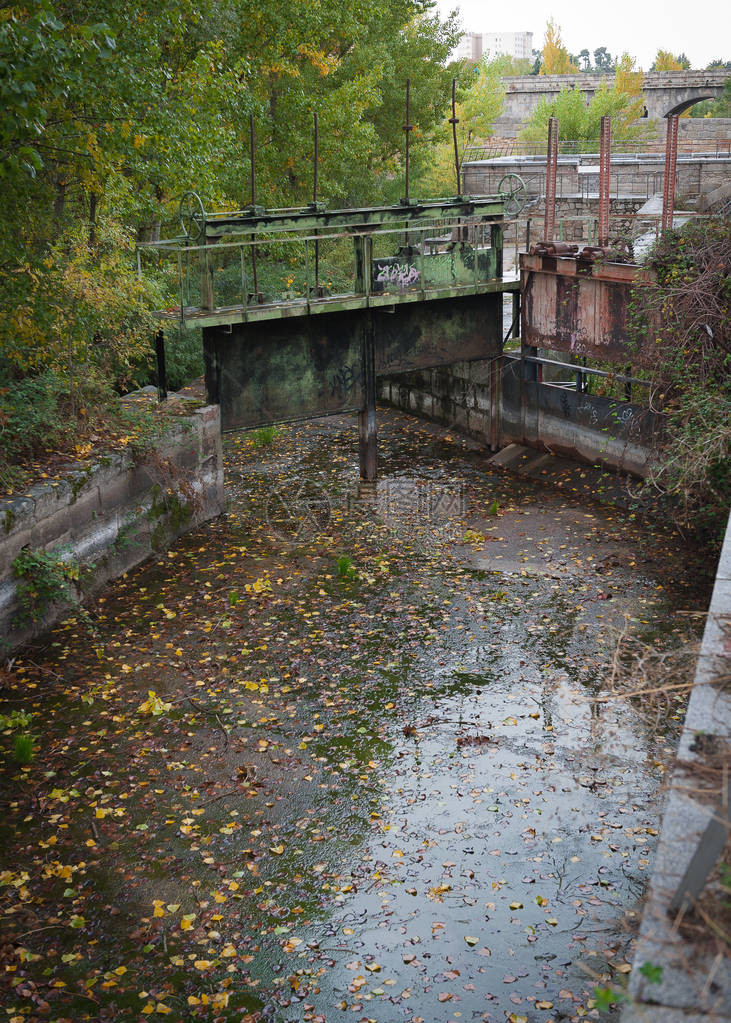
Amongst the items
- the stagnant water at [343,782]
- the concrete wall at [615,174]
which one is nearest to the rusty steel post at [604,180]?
the stagnant water at [343,782]

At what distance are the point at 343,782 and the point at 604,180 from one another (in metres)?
11.7

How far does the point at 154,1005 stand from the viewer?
614 centimetres

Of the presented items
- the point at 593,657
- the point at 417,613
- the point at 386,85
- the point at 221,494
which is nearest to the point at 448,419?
the point at 221,494

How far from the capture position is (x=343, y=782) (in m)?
8.64

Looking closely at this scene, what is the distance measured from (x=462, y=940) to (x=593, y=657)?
15.5 ft

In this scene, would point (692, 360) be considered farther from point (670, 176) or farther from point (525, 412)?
point (525, 412)

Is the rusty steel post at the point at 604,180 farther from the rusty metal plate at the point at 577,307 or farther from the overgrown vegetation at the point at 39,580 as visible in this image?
the overgrown vegetation at the point at 39,580

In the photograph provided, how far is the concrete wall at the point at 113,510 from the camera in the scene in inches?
434

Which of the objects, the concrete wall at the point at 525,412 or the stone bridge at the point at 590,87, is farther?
the stone bridge at the point at 590,87

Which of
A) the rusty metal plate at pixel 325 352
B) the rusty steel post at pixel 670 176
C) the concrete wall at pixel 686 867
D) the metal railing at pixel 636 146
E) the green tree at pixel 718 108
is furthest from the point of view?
the green tree at pixel 718 108

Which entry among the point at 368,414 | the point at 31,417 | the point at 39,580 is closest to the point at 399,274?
the point at 368,414

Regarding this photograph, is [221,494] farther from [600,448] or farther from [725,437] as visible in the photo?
[725,437]

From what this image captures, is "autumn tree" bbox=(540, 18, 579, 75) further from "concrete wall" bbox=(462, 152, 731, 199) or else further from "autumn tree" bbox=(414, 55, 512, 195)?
"concrete wall" bbox=(462, 152, 731, 199)

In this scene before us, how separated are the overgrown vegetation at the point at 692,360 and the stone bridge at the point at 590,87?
104ft
